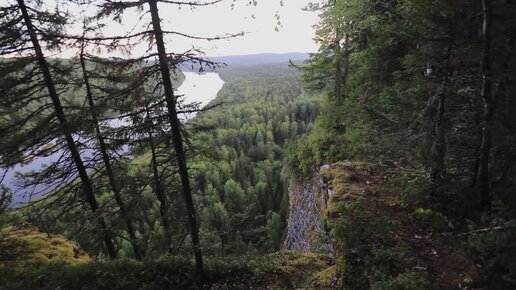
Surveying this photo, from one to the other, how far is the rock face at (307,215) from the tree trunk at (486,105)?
4.52 metres

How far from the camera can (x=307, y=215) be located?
1393 cm

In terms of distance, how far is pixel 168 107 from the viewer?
7.02m

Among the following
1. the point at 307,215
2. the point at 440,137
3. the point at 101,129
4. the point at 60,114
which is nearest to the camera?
the point at 440,137

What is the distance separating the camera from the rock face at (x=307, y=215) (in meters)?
11.6

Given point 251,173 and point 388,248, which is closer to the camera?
point 388,248

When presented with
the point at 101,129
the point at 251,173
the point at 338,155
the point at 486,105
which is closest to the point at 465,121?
the point at 486,105

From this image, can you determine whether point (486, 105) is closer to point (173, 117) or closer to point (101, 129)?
point (173, 117)

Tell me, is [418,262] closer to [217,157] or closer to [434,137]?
[434,137]

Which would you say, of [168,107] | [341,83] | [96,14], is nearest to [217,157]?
[168,107]

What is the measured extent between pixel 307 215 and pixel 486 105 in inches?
372

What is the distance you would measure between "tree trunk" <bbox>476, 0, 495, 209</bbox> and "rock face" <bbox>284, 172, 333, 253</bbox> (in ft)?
14.8

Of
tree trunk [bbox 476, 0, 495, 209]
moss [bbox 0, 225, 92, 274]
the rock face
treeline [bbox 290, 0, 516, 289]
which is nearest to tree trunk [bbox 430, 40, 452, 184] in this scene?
treeline [bbox 290, 0, 516, 289]

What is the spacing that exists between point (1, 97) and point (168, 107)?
5009 mm

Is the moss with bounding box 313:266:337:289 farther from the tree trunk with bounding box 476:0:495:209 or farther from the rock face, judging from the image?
the tree trunk with bounding box 476:0:495:209
